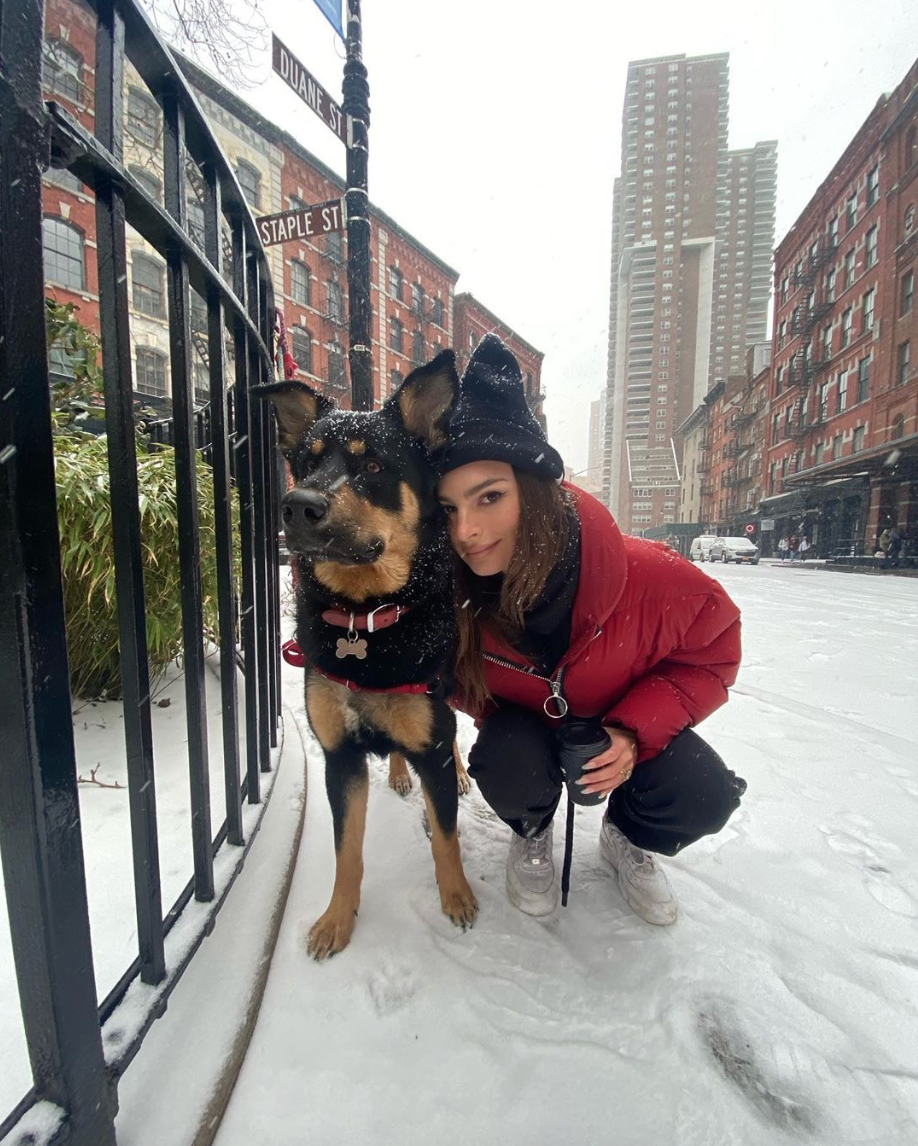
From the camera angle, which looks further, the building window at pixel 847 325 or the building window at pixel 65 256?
the building window at pixel 847 325

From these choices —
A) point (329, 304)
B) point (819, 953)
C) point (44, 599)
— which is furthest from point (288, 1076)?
point (329, 304)

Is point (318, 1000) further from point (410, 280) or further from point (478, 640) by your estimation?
point (410, 280)

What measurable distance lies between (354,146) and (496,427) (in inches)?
150

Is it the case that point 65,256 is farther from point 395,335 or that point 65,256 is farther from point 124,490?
point 395,335

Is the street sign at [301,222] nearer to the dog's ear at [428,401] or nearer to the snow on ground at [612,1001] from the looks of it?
the dog's ear at [428,401]

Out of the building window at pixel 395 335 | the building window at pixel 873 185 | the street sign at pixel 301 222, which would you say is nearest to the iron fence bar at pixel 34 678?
the street sign at pixel 301 222

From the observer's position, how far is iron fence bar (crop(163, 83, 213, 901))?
48.8 inches

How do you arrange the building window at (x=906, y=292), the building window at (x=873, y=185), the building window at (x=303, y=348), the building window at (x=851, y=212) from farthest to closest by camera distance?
the building window at (x=851, y=212)
the building window at (x=873, y=185)
the building window at (x=303, y=348)
the building window at (x=906, y=292)

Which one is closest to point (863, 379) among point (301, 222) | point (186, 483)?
point (301, 222)

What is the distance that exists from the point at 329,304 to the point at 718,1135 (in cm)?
2561

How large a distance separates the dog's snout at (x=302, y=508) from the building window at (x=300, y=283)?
23504 mm

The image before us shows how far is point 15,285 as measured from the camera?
71 cm

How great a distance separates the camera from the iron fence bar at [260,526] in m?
2.18

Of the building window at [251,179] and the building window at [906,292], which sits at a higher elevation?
the building window at [251,179]
